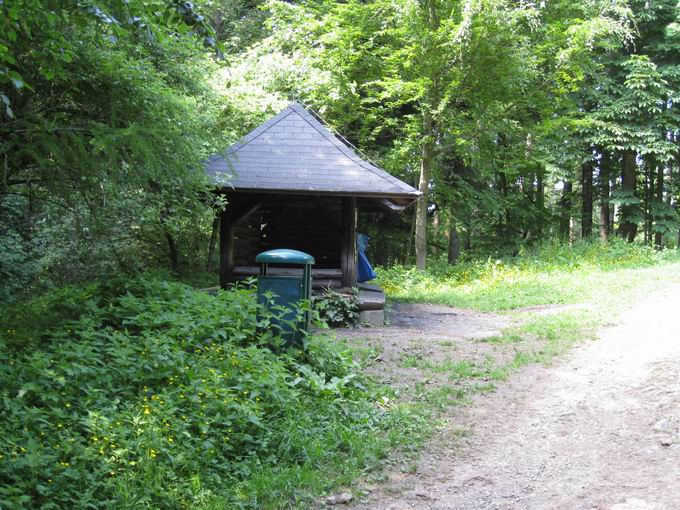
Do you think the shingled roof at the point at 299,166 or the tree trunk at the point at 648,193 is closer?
the shingled roof at the point at 299,166

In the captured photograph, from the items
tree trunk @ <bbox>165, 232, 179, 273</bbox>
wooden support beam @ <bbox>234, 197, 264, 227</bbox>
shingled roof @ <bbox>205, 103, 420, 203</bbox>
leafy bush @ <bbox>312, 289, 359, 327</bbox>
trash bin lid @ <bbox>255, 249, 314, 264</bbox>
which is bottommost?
leafy bush @ <bbox>312, 289, 359, 327</bbox>

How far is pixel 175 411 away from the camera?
14.9 feet

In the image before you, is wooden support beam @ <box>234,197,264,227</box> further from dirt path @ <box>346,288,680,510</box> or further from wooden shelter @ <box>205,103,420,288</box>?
dirt path @ <box>346,288,680,510</box>

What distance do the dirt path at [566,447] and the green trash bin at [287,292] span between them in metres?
1.95

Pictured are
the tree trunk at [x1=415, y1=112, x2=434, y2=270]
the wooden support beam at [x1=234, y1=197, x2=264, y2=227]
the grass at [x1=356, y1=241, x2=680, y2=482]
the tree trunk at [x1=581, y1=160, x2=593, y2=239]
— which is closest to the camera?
the grass at [x1=356, y1=241, x2=680, y2=482]

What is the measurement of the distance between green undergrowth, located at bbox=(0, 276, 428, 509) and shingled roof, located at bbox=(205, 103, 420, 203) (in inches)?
176

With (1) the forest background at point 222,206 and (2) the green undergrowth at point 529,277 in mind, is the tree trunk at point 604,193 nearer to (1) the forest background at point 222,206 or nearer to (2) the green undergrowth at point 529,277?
(1) the forest background at point 222,206

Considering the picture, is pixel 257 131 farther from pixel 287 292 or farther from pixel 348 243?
pixel 287 292

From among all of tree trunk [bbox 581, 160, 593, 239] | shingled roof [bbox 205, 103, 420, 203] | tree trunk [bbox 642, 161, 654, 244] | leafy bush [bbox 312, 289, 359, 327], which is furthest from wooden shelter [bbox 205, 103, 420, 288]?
tree trunk [bbox 642, 161, 654, 244]

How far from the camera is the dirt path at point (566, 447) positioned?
4168mm

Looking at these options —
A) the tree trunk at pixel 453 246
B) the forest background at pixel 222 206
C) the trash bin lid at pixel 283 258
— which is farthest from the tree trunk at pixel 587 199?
the trash bin lid at pixel 283 258

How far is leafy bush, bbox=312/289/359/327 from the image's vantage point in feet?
34.7

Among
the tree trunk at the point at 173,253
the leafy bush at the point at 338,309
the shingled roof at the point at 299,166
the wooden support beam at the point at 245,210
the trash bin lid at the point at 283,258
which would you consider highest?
the shingled roof at the point at 299,166

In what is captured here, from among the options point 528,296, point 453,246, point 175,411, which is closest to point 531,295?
point 528,296
